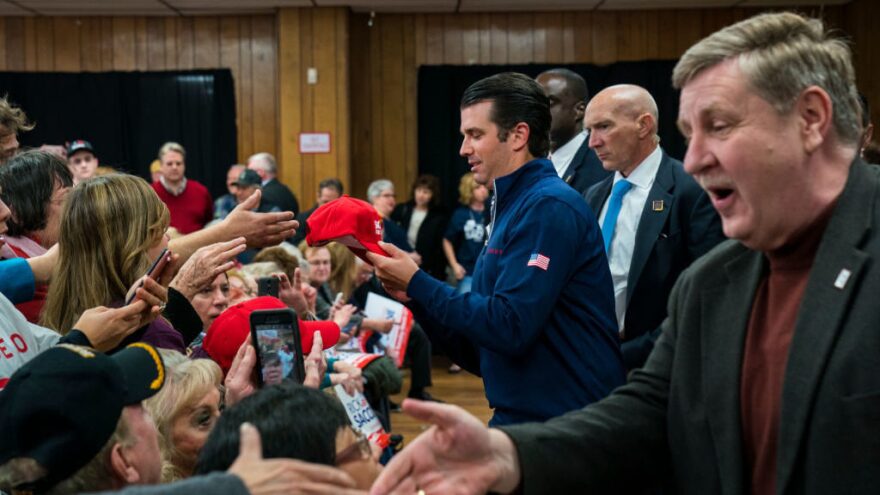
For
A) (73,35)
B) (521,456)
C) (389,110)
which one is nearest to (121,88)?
(73,35)

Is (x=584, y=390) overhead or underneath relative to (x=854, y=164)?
underneath

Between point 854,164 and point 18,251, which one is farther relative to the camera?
point 18,251

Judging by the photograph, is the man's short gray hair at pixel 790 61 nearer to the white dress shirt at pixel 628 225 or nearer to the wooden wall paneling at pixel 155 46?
the white dress shirt at pixel 628 225

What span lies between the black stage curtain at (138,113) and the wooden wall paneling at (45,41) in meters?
0.17

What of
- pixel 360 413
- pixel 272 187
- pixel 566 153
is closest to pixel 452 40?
pixel 272 187

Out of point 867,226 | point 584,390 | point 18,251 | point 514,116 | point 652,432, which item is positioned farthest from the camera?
point 18,251

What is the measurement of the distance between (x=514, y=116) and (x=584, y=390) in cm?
77

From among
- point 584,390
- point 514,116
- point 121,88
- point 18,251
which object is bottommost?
point 584,390

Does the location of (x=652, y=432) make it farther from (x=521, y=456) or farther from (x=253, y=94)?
(x=253, y=94)

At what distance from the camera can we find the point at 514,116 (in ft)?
8.91

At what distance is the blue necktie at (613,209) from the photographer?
3434 millimetres

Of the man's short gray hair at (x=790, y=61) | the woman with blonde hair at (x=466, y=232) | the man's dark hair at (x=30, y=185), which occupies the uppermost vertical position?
the man's short gray hair at (x=790, y=61)

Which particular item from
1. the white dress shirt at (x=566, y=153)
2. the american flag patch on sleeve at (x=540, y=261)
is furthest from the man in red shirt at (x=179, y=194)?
the american flag patch on sleeve at (x=540, y=261)

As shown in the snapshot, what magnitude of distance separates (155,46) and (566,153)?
692cm
